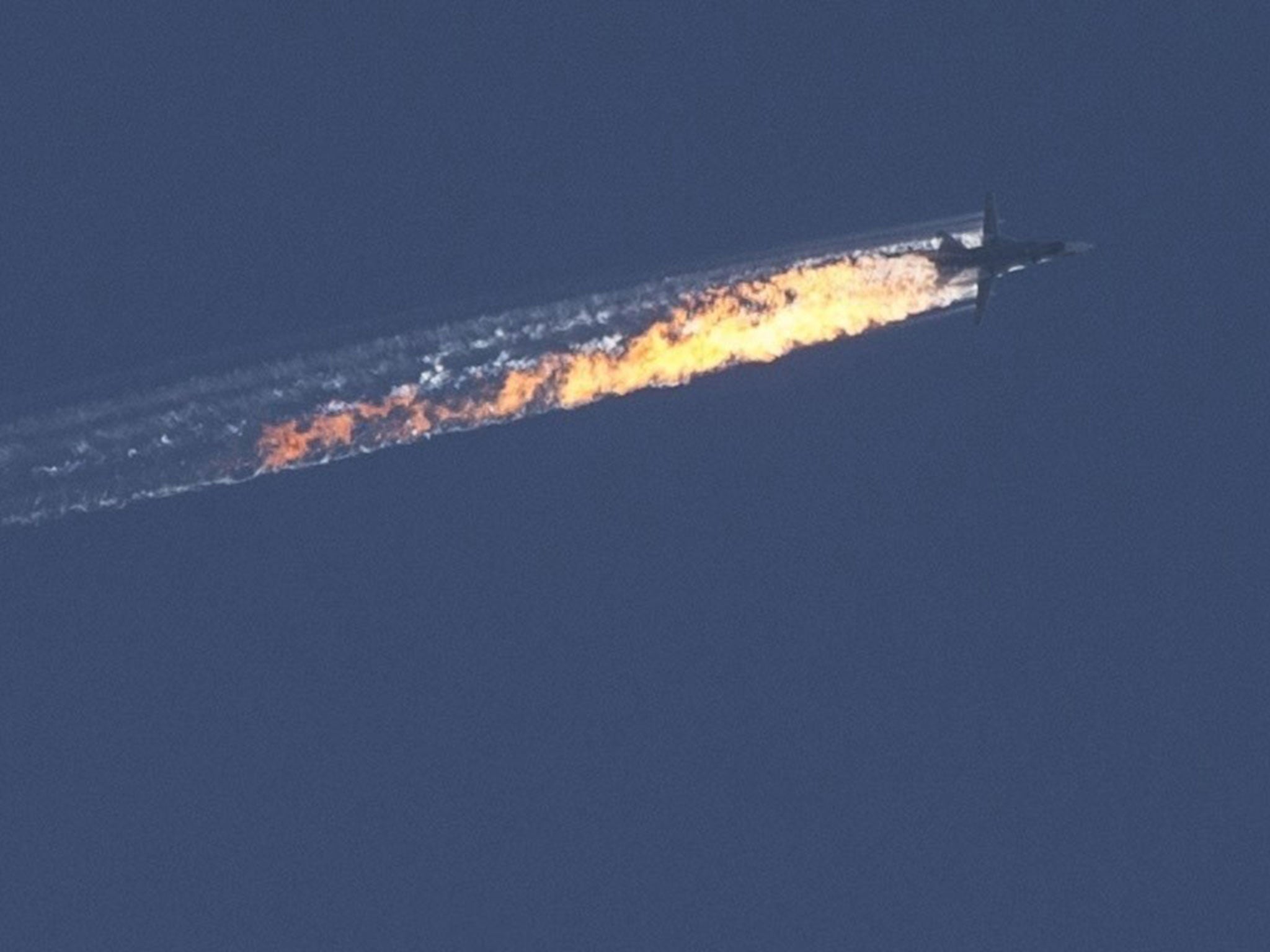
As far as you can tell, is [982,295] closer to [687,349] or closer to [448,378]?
[687,349]

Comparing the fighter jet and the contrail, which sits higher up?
the fighter jet

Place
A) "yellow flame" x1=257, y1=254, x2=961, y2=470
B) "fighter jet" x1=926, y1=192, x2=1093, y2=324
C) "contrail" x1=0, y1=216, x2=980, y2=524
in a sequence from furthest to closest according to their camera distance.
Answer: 1. "fighter jet" x1=926, y1=192, x2=1093, y2=324
2. "yellow flame" x1=257, y1=254, x2=961, y2=470
3. "contrail" x1=0, y1=216, x2=980, y2=524

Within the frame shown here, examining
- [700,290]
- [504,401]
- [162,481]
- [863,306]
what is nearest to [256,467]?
[162,481]

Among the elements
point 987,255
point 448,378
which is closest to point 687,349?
point 448,378

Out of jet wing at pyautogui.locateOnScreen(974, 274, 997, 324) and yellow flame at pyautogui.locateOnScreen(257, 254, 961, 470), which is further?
jet wing at pyautogui.locateOnScreen(974, 274, 997, 324)

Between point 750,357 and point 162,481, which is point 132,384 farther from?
point 750,357
